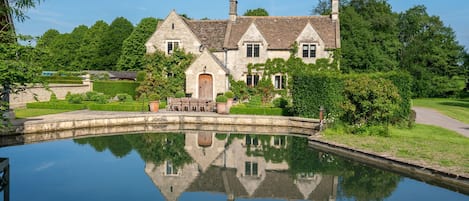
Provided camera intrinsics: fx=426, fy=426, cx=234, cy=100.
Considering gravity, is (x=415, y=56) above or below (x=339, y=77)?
above

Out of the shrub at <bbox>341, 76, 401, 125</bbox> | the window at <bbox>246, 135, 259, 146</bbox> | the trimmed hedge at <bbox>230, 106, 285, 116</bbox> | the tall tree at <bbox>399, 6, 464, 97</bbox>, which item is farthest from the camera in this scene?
the tall tree at <bbox>399, 6, 464, 97</bbox>

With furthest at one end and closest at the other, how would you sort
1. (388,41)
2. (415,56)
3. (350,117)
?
(415,56), (388,41), (350,117)

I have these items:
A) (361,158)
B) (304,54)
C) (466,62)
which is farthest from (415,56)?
(361,158)

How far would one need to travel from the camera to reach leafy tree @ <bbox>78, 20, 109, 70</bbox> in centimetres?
6931

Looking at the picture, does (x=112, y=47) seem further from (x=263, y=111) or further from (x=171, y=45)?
(x=263, y=111)

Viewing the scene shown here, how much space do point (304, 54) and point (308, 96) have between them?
10241 mm

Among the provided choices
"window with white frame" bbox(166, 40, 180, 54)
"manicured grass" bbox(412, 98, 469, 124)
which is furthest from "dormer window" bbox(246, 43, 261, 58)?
"manicured grass" bbox(412, 98, 469, 124)

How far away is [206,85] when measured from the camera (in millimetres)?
33906

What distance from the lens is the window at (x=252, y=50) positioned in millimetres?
35188

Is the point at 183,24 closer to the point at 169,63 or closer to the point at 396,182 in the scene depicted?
the point at 169,63

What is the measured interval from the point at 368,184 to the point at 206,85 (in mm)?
21693

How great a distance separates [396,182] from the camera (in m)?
13.5

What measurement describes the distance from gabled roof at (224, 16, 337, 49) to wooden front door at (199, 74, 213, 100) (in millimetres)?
3590

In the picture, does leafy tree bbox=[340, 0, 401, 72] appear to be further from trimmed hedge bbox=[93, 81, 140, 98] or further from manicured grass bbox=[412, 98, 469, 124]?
trimmed hedge bbox=[93, 81, 140, 98]
